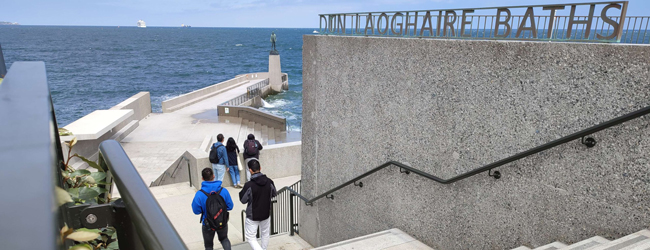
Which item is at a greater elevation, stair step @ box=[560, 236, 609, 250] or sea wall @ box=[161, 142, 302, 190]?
stair step @ box=[560, 236, 609, 250]

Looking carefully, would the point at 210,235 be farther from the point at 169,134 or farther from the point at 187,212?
the point at 169,134

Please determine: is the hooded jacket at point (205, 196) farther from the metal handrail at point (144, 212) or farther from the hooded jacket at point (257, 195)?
the metal handrail at point (144, 212)

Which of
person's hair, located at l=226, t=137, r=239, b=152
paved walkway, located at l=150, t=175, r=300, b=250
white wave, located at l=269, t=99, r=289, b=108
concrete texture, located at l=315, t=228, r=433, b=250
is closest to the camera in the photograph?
concrete texture, located at l=315, t=228, r=433, b=250

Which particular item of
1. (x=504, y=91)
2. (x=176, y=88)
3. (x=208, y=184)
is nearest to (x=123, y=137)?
(x=208, y=184)

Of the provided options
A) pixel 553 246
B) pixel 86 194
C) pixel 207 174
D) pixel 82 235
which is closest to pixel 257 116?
pixel 207 174

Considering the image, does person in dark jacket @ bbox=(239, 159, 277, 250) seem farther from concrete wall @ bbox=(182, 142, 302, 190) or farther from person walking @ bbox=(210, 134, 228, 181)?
concrete wall @ bbox=(182, 142, 302, 190)

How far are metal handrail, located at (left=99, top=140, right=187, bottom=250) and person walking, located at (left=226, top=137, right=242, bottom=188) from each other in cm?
917

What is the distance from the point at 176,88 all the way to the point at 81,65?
98.0 ft

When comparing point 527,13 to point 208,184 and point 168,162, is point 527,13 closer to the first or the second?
point 208,184

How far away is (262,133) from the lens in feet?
61.4

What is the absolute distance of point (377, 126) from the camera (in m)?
6.08

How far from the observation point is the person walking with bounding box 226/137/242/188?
10141 millimetres

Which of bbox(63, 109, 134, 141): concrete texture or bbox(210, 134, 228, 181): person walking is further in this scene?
bbox(63, 109, 134, 141): concrete texture

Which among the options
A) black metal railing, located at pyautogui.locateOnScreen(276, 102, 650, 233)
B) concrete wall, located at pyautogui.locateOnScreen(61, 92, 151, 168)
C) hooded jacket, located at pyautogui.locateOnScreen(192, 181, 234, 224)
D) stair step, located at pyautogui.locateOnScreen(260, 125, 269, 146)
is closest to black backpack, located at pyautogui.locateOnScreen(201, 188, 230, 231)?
hooded jacket, located at pyautogui.locateOnScreen(192, 181, 234, 224)
